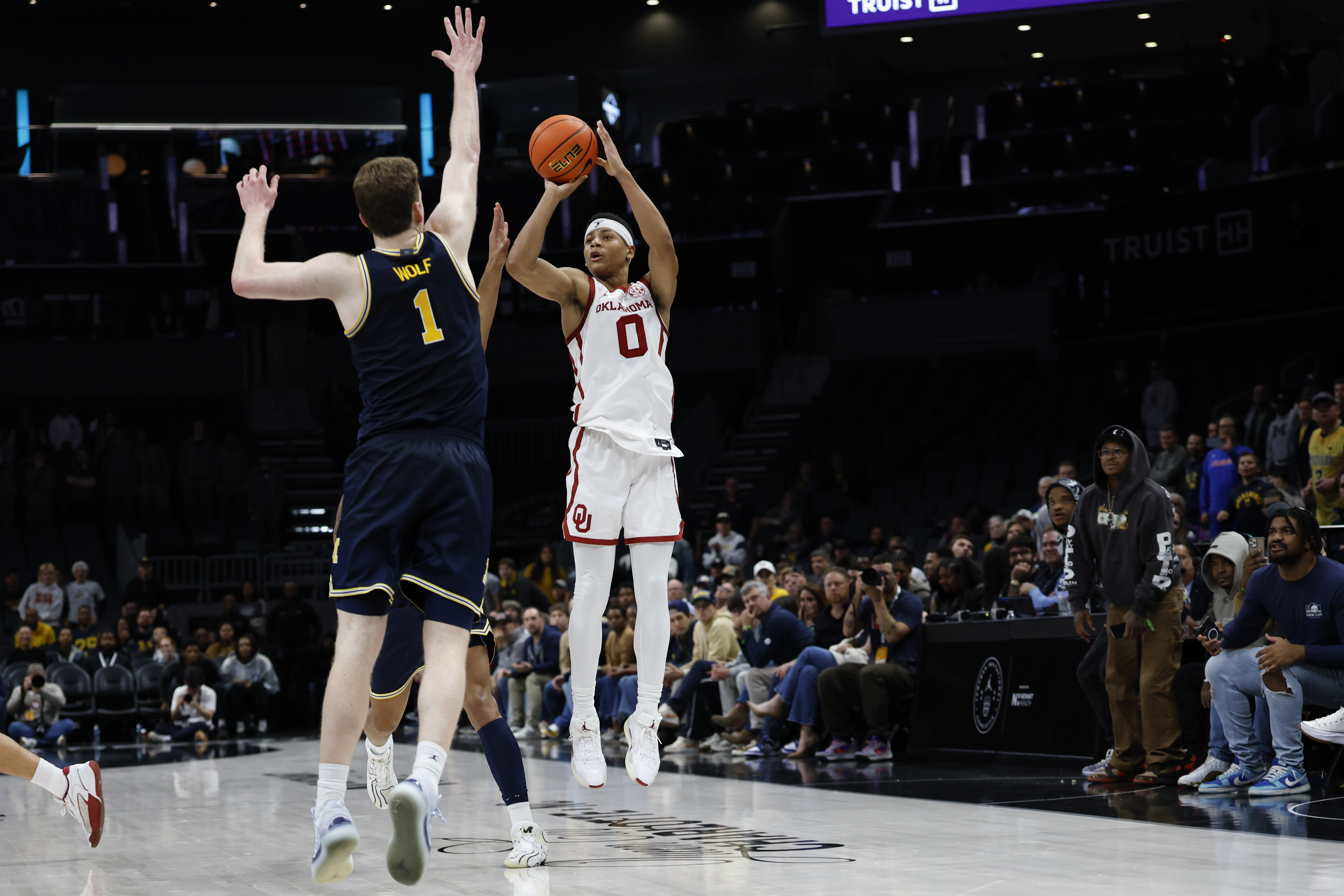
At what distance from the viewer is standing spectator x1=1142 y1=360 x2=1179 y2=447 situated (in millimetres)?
17016

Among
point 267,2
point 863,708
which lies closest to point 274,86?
point 267,2

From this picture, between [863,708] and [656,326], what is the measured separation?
5.33 m

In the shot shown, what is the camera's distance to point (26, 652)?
1648 cm

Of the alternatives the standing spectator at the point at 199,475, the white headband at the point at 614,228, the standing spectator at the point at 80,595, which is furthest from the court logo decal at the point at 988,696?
the standing spectator at the point at 199,475

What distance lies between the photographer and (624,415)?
5973mm

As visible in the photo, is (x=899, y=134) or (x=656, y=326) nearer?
(x=656, y=326)

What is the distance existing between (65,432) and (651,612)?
67.3 feet

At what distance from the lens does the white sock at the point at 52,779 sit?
5.93 meters

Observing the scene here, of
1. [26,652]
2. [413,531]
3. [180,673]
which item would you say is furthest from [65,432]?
[413,531]

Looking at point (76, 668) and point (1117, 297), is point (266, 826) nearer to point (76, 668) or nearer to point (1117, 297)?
point (76, 668)

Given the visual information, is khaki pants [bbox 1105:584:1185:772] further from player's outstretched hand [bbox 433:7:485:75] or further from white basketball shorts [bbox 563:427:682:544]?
player's outstretched hand [bbox 433:7:485:75]

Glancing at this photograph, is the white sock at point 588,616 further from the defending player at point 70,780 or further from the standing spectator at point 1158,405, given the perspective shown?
the standing spectator at point 1158,405

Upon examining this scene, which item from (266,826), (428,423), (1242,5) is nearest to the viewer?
(428,423)

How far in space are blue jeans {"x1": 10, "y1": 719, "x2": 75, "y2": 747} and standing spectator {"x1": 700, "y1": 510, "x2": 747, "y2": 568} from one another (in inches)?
295
